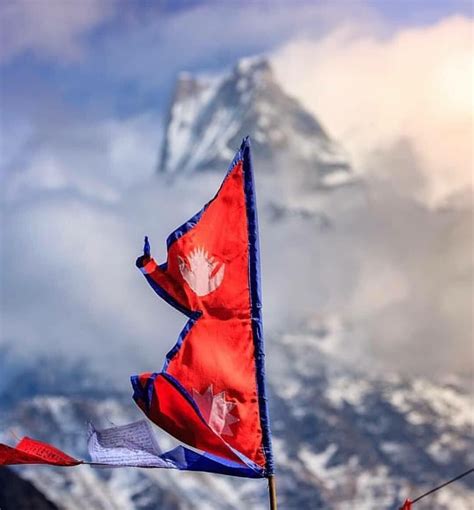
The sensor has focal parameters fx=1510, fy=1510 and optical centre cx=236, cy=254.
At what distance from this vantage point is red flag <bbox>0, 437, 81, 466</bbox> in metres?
25.7

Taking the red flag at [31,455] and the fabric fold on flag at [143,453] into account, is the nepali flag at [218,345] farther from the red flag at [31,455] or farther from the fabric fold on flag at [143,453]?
the red flag at [31,455]

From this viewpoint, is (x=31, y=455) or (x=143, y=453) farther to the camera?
(x=143, y=453)

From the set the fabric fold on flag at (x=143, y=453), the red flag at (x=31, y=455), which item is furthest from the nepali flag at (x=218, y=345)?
the red flag at (x=31, y=455)

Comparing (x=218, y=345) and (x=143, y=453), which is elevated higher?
(x=218, y=345)

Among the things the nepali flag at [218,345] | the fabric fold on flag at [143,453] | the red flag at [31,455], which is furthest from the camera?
the nepali flag at [218,345]

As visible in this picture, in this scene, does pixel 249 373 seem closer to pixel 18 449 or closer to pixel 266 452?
pixel 266 452

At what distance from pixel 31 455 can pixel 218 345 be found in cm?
386

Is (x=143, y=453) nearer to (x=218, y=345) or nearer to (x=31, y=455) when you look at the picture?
(x=31, y=455)

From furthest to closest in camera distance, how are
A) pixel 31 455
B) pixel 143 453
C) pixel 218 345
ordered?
pixel 218 345 < pixel 143 453 < pixel 31 455

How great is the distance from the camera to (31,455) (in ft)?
85.0

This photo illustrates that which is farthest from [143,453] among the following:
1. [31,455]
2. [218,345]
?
[218,345]

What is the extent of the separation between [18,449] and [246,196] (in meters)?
6.05

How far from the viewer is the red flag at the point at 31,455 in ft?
84.4

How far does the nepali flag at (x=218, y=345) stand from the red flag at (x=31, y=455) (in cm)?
198
